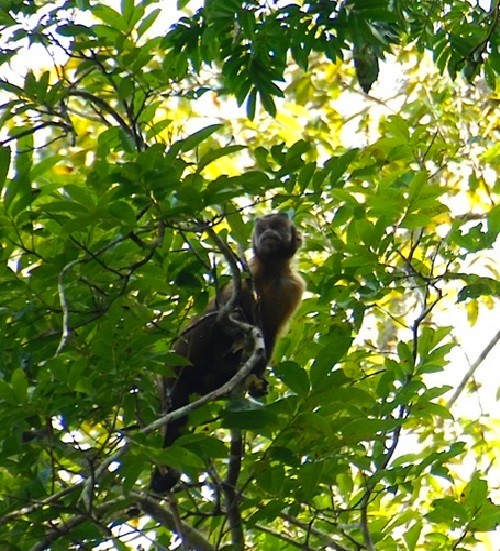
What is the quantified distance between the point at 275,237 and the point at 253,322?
157 centimetres

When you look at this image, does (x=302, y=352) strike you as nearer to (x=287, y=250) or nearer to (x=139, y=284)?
(x=139, y=284)

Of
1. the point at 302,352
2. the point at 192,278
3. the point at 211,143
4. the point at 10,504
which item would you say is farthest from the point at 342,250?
the point at 211,143

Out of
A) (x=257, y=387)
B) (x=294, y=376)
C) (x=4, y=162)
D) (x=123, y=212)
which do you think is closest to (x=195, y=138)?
(x=123, y=212)

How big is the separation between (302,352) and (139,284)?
1.11 meters

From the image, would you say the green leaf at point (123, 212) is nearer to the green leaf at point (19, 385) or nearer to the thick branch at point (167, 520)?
the green leaf at point (19, 385)

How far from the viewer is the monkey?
5.00 metres

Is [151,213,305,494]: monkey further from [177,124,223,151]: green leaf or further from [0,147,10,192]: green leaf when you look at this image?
[0,147,10,192]: green leaf

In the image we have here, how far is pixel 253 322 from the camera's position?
486 centimetres

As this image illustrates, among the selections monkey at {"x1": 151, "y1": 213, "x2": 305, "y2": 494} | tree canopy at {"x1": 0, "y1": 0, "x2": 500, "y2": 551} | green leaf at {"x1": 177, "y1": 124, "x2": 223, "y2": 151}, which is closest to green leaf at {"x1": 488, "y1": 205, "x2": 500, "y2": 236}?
tree canopy at {"x1": 0, "y1": 0, "x2": 500, "y2": 551}

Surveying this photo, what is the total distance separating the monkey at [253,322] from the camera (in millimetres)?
5004

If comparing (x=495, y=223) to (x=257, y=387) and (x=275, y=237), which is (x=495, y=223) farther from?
(x=275, y=237)

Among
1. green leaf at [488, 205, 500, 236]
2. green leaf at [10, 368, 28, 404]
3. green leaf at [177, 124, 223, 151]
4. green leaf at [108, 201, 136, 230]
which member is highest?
green leaf at [488, 205, 500, 236]

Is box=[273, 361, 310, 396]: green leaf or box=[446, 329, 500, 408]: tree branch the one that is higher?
box=[446, 329, 500, 408]: tree branch

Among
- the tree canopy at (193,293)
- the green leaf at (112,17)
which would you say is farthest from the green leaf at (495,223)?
the green leaf at (112,17)
